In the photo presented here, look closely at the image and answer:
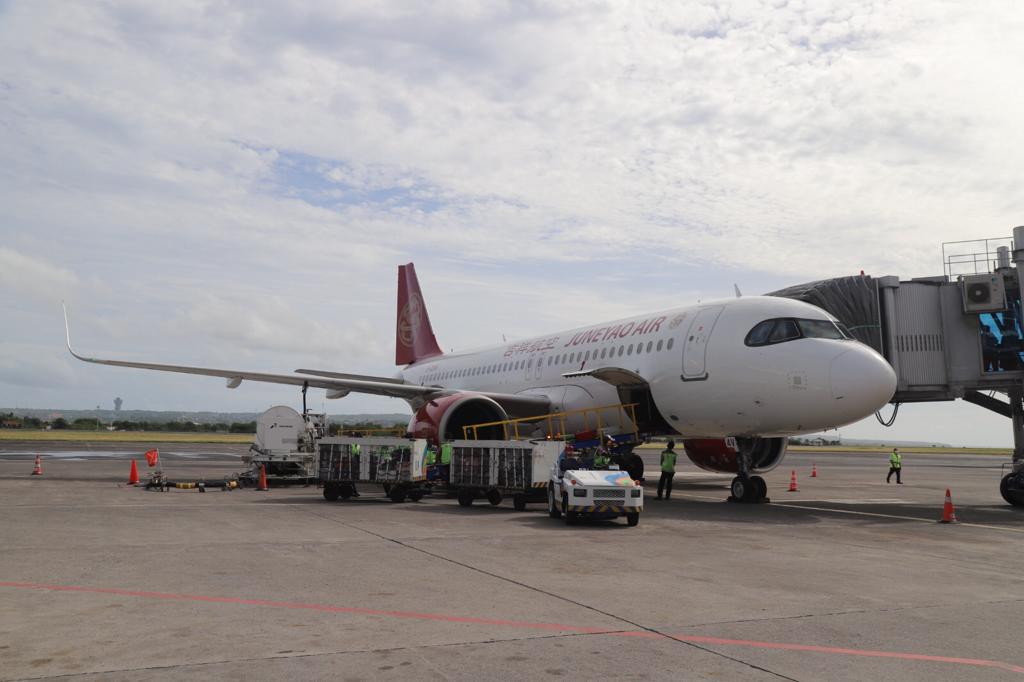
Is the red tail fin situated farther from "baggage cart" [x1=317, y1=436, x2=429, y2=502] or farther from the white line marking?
the white line marking

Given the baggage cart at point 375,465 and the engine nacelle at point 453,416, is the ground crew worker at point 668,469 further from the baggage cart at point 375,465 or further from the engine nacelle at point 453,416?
the baggage cart at point 375,465

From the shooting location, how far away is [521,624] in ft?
22.2

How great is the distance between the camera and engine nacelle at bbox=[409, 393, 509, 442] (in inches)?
812

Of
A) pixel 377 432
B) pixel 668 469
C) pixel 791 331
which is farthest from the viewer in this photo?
pixel 377 432

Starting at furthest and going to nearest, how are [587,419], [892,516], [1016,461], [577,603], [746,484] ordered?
1. [587,419]
2. [1016,461]
3. [746,484]
4. [892,516]
5. [577,603]

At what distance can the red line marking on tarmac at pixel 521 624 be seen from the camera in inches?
232

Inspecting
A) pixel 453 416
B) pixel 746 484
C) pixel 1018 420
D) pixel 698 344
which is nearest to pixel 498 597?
pixel 698 344

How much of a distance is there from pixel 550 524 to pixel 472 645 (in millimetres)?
8257

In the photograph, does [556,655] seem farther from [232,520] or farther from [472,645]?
[232,520]

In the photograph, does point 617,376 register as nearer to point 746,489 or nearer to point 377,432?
point 746,489

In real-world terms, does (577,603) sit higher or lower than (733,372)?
lower

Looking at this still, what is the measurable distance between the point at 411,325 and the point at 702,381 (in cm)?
2234

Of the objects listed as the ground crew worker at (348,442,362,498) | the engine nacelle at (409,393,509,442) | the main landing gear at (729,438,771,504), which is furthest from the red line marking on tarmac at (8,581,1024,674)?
the main landing gear at (729,438,771,504)

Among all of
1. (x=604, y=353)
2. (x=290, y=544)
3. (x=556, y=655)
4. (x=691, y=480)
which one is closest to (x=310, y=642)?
(x=556, y=655)
